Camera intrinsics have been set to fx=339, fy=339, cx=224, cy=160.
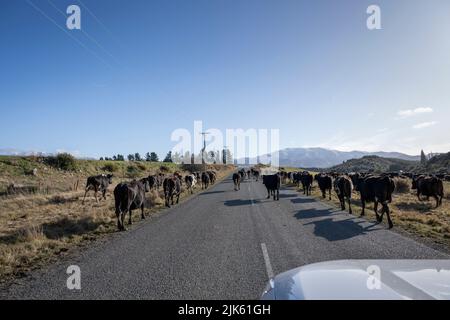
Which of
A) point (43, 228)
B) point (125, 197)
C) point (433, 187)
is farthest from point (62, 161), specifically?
point (433, 187)

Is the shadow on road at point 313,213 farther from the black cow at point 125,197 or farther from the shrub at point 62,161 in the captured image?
the shrub at point 62,161

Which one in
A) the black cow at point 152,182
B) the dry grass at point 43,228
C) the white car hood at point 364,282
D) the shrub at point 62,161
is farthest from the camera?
the shrub at point 62,161

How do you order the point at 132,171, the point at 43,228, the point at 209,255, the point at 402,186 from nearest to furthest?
the point at 209,255 < the point at 43,228 < the point at 402,186 < the point at 132,171

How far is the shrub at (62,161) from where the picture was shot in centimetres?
4525

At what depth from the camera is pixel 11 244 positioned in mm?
10883

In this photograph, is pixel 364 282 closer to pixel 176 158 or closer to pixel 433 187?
pixel 433 187

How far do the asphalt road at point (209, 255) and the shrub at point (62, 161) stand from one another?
35822 millimetres

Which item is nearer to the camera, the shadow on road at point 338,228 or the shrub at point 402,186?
the shadow on road at point 338,228

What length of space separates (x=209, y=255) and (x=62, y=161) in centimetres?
4313

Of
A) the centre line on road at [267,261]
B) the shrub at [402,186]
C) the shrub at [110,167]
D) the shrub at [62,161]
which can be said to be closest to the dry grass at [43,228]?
the centre line on road at [267,261]

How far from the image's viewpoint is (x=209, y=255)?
8703mm

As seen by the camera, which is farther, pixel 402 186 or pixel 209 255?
pixel 402 186
